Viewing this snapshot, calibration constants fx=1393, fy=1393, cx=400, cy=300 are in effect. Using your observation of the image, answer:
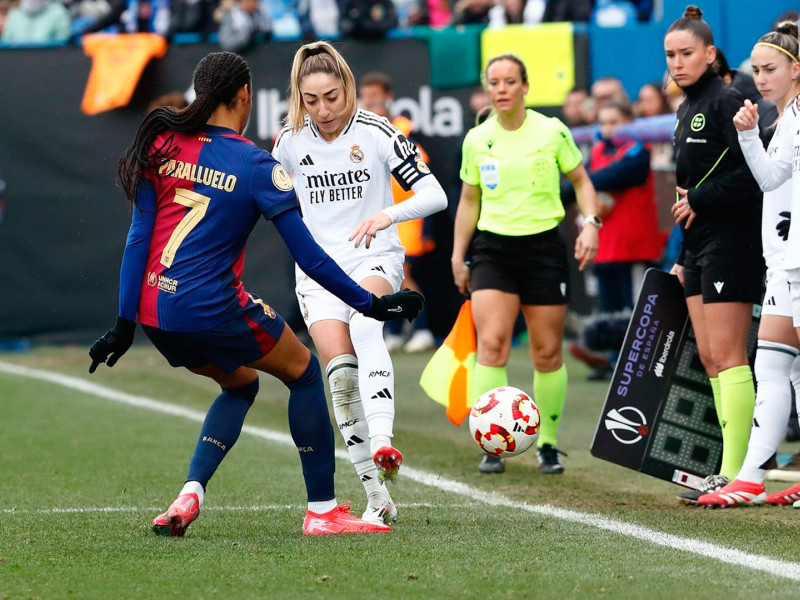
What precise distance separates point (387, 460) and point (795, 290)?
6.31 feet

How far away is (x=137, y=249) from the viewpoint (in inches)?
208

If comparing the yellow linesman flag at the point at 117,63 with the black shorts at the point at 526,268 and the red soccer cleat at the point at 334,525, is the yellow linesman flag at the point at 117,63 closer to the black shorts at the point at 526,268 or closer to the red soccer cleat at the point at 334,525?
the black shorts at the point at 526,268

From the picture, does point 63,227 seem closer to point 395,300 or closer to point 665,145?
point 665,145

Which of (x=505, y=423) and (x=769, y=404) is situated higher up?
(x=769, y=404)

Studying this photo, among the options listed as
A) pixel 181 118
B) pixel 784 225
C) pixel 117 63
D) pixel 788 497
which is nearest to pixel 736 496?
pixel 788 497

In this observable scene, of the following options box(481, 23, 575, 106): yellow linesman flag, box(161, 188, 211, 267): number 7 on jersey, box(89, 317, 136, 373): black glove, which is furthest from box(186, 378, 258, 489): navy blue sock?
box(481, 23, 575, 106): yellow linesman flag

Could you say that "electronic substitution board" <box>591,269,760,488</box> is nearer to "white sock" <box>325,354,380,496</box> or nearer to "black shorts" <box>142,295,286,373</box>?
"white sock" <box>325,354,380,496</box>

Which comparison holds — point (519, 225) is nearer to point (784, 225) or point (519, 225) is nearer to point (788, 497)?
point (784, 225)

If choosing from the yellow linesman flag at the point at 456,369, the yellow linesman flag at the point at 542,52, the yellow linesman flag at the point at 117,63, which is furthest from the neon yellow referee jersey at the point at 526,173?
the yellow linesman flag at the point at 117,63

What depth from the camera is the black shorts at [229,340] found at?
5328mm

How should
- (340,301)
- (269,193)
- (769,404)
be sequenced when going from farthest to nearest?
(769,404), (340,301), (269,193)

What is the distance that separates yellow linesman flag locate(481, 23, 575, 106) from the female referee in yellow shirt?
20.6ft

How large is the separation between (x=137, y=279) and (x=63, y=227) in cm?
915

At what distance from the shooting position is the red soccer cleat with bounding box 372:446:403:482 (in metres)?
5.38
